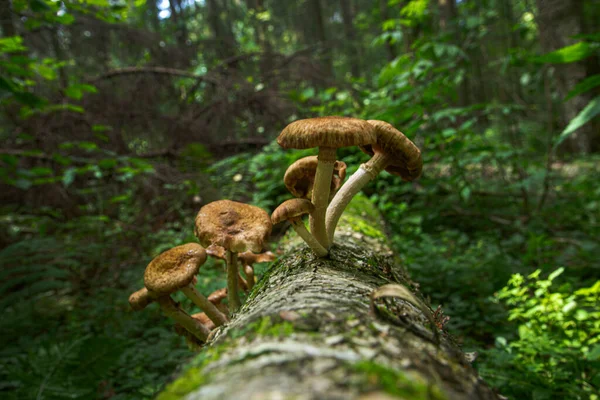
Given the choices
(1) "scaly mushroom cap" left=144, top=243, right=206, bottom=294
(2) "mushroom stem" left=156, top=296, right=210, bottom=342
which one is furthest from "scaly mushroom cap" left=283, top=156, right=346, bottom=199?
(2) "mushroom stem" left=156, top=296, right=210, bottom=342

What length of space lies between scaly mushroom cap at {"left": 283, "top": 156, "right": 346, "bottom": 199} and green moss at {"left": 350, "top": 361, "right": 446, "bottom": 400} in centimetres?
152

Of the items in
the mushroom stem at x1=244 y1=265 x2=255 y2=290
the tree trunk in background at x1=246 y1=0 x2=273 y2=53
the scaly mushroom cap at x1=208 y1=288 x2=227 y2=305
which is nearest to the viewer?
the scaly mushroom cap at x1=208 y1=288 x2=227 y2=305

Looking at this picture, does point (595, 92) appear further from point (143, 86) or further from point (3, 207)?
point (3, 207)

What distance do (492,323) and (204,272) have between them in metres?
3.15

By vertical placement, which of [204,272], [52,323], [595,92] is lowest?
[52,323]

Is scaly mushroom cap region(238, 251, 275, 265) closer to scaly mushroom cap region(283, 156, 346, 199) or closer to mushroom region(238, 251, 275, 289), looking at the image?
mushroom region(238, 251, 275, 289)

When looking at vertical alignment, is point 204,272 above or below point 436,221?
above

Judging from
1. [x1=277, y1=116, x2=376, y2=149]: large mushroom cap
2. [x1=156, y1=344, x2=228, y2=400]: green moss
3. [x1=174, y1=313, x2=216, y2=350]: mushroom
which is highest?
[x1=277, y1=116, x2=376, y2=149]: large mushroom cap

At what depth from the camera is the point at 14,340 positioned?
3754 mm

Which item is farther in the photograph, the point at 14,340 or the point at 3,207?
the point at 3,207

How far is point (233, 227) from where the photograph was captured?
1945 millimetres

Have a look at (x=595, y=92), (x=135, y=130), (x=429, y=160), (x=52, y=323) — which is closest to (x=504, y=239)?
(x=429, y=160)

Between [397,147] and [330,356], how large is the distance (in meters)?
1.32

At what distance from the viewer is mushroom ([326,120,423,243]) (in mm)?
1896
